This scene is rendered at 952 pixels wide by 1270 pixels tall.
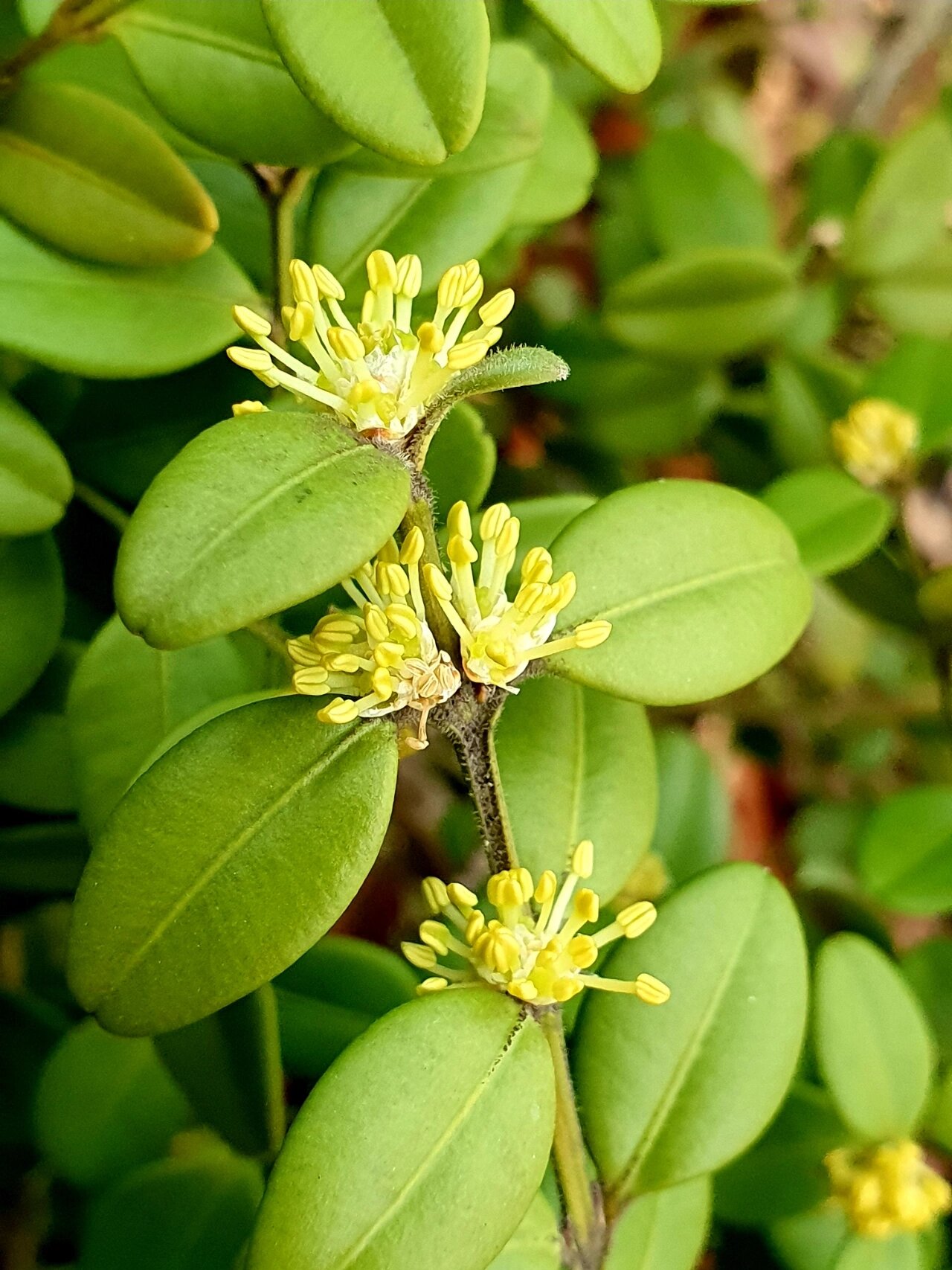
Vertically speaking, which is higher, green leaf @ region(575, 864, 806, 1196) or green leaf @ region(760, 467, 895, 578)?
green leaf @ region(760, 467, 895, 578)

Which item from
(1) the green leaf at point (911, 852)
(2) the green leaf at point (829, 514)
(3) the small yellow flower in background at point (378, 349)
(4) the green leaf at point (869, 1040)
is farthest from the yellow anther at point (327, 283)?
(1) the green leaf at point (911, 852)

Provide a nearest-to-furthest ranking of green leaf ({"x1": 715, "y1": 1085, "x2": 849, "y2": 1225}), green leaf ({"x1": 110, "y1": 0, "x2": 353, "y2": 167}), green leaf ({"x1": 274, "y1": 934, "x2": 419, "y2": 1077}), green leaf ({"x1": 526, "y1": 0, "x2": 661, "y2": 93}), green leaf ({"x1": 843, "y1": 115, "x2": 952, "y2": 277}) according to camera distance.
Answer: green leaf ({"x1": 526, "y1": 0, "x2": 661, "y2": 93})
green leaf ({"x1": 110, "y1": 0, "x2": 353, "y2": 167})
green leaf ({"x1": 274, "y1": 934, "x2": 419, "y2": 1077})
green leaf ({"x1": 715, "y1": 1085, "x2": 849, "y2": 1225})
green leaf ({"x1": 843, "y1": 115, "x2": 952, "y2": 277})

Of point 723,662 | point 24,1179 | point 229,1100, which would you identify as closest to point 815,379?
point 723,662

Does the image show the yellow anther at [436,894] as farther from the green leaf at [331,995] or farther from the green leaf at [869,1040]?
the green leaf at [869,1040]

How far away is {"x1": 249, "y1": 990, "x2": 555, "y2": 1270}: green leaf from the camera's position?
0.49 m

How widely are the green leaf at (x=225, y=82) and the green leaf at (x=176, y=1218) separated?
2.49ft

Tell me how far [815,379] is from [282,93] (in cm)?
67

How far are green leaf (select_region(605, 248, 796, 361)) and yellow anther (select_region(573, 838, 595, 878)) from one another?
0.62 meters

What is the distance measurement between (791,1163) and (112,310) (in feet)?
2.84

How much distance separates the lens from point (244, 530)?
45cm

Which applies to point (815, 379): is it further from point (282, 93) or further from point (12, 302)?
point (12, 302)

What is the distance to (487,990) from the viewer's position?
568 millimetres

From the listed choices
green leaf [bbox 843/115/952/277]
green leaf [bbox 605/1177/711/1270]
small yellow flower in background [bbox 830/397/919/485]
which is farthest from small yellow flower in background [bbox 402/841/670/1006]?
green leaf [bbox 843/115/952/277]

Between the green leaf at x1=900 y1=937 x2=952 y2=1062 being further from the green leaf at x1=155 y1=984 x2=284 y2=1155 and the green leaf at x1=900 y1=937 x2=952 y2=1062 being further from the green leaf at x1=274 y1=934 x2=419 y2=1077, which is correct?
the green leaf at x1=155 y1=984 x2=284 y2=1155
